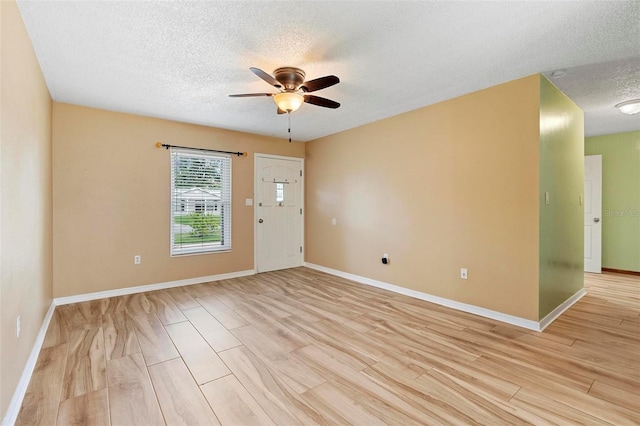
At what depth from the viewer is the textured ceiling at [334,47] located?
1.94m

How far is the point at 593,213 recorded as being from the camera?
5.27 metres

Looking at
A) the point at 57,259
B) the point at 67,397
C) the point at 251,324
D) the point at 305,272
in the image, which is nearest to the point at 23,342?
the point at 67,397

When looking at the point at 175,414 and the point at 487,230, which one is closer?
the point at 175,414

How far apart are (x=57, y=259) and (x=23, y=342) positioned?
2.01 meters

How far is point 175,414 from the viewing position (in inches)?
67.8

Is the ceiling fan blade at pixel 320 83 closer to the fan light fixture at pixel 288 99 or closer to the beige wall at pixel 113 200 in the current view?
the fan light fixture at pixel 288 99

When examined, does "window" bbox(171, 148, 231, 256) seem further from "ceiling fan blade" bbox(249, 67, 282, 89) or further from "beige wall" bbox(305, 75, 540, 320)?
"ceiling fan blade" bbox(249, 67, 282, 89)

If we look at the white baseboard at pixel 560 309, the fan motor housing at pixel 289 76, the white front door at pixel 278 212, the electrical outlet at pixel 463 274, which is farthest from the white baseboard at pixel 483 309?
the fan motor housing at pixel 289 76

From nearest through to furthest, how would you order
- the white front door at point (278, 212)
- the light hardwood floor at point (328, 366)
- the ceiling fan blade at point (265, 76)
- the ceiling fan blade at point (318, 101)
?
the light hardwood floor at point (328, 366) → the ceiling fan blade at point (265, 76) → the ceiling fan blade at point (318, 101) → the white front door at point (278, 212)

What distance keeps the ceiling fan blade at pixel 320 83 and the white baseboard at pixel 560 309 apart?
10.1 feet

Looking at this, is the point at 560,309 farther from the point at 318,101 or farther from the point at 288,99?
the point at 288,99

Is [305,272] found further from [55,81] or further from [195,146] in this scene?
[55,81]

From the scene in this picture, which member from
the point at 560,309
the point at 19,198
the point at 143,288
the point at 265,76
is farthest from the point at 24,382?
the point at 560,309

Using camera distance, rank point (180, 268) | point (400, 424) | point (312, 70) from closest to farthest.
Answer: point (400, 424)
point (312, 70)
point (180, 268)
